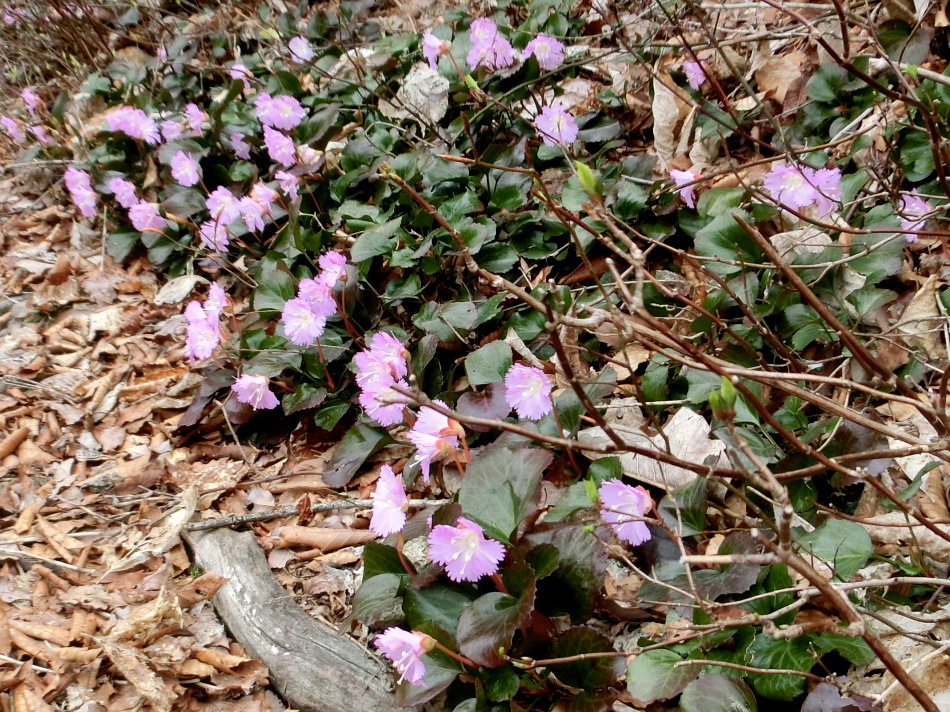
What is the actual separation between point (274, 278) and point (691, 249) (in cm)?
122

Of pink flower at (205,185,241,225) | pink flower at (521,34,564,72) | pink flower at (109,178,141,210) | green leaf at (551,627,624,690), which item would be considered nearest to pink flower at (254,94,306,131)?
pink flower at (205,185,241,225)

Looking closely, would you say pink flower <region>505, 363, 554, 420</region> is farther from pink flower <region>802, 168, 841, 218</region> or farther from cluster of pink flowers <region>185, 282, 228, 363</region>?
cluster of pink flowers <region>185, 282, 228, 363</region>

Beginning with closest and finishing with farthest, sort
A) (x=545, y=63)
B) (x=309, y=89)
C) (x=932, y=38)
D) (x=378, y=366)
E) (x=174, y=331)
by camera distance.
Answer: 1. (x=378, y=366)
2. (x=932, y=38)
3. (x=545, y=63)
4. (x=174, y=331)
5. (x=309, y=89)

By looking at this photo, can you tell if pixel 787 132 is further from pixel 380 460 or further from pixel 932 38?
pixel 380 460

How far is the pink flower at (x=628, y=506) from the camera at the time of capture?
4.17 ft

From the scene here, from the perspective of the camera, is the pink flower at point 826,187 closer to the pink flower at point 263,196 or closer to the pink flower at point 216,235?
the pink flower at point 263,196

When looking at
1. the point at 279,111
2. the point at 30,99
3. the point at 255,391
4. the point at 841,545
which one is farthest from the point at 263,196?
the point at 30,99

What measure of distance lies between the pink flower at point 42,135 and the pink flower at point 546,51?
8.14 feet

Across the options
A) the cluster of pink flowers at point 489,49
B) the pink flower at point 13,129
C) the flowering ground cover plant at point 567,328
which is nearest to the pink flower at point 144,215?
the flowering ground cover plant at point 567,328

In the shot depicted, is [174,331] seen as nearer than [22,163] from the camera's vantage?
Yes

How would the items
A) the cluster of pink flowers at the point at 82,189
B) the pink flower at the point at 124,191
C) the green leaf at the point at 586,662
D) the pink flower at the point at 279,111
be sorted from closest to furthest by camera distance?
the green leaf at the point at 586,662, the pink flower at the point at 279,111, the pink flower at the point at 124,191, the cluster of pink flowers at the point at 82,189

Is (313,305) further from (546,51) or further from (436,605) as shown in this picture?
(546,51)

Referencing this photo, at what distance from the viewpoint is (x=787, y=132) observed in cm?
201

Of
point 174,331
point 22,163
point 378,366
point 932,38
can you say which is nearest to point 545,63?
point 932,38
